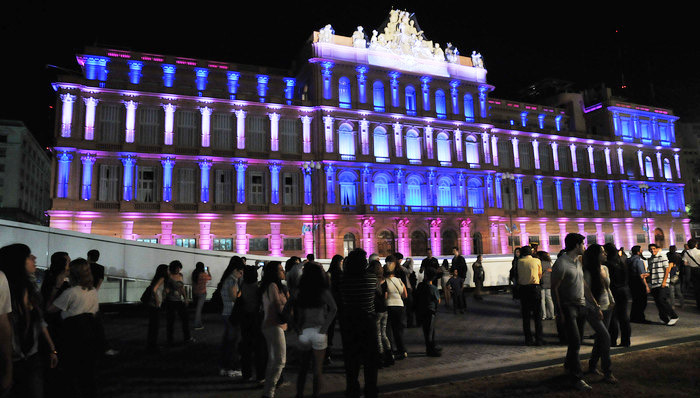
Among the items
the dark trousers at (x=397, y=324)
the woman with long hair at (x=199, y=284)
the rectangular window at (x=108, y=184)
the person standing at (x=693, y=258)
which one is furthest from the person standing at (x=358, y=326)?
the rectangular window at (x=108, y=184)

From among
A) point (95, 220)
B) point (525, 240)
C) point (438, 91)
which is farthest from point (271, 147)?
point (525, 240)

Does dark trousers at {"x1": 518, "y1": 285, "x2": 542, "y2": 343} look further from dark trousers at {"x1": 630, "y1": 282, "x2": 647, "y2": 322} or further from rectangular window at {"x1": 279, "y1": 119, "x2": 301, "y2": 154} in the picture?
rectangular window at {"x1": 279, "y1": 119, "x2": 301, "y2": 154}

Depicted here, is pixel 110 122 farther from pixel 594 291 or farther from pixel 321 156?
pixel 594 291

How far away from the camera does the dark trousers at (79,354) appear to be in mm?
5400

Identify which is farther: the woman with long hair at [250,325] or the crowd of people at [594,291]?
the woman with long hair at [250,325]

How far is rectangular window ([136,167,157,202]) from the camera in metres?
33.3

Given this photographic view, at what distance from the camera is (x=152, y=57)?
1388 inches

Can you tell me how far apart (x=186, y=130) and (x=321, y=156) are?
10.3 meters

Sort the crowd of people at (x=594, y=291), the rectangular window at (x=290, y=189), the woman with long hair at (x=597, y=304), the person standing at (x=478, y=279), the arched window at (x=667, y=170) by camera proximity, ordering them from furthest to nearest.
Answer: the arched window at (x=667, y=170) → the rectangular window at (x=290, y=189) → the person standing at (x=478, y=279) → the crowd of people at (x=594, y=291) → the woman with long hair at (x=597, y=304)

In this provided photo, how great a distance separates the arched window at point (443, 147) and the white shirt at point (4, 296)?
38.8 meters

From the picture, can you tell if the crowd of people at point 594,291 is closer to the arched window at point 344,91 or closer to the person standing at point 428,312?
the person standing at point 428,312

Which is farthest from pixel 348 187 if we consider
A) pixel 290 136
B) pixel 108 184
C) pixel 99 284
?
pixel 99 284

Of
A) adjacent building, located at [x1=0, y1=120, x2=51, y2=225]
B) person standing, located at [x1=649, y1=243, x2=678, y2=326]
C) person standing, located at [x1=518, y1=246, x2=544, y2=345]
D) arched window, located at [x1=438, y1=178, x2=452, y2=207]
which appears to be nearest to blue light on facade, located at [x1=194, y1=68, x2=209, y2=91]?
arched window, located at [x1=438, y1=178, x2=452, y2=207]

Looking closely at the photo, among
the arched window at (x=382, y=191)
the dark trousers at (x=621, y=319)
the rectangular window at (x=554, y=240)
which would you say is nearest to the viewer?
the dark trousers at (x=621, y=319)
